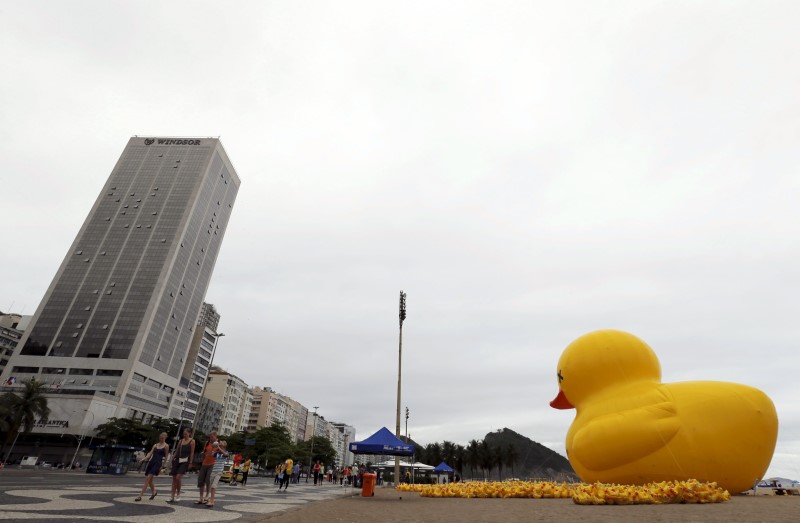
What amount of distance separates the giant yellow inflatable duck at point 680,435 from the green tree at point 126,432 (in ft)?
227

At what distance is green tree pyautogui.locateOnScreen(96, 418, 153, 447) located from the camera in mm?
62531

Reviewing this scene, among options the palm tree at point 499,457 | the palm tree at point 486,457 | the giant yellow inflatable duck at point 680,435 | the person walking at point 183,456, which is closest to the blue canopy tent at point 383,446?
the giant yellow inflatable duck at point 680,435

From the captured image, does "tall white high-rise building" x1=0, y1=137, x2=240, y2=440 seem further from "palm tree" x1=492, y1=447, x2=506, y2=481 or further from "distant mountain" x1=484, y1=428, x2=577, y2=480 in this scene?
"distant mountain" x1=484, y1=428, x2=577, y2=480

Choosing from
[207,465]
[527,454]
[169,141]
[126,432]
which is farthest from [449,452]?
[169,141]

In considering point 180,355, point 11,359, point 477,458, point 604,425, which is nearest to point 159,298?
point 180,355

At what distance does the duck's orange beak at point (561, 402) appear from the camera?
49.0ft

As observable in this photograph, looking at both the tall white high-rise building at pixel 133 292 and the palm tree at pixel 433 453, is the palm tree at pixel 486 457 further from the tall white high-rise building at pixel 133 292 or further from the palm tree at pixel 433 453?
the tall white high-rise building at pixel 133 292

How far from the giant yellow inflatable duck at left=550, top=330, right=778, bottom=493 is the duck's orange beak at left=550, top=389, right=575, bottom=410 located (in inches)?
93.7

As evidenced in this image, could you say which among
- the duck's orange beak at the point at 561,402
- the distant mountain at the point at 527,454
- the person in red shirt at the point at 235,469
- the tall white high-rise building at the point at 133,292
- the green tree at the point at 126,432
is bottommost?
the person in red shirt at the point at 235,469

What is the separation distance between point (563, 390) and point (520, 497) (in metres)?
3.65

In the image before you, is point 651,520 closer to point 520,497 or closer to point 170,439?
point 520,497

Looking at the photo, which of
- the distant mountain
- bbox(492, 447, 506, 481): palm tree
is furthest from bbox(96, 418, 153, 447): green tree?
the distant mountain

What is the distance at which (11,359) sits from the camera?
83.8 meters

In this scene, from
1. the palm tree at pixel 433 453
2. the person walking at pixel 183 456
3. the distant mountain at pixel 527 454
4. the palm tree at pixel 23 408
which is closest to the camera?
the person walking at pixel 183 456
